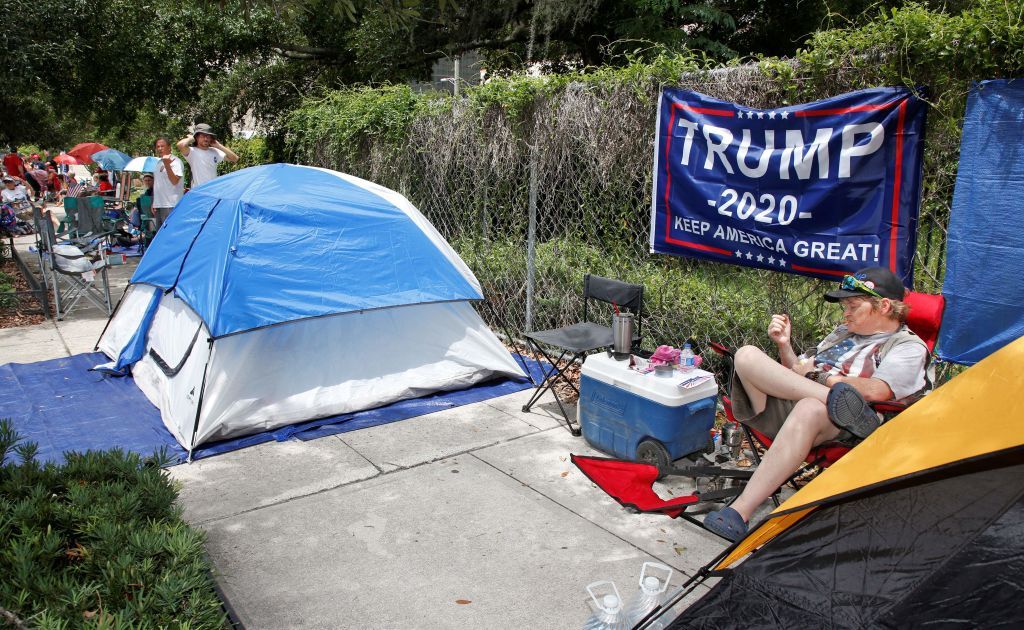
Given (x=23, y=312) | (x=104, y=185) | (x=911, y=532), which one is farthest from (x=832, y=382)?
Result: (x=104, y=185)

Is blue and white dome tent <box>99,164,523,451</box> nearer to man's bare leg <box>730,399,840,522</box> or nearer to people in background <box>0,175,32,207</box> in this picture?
man's bare leg <box>730,399,840,522</box>

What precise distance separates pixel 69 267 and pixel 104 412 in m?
3.31

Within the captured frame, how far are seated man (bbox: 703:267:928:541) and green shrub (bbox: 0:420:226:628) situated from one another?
2.19 meters

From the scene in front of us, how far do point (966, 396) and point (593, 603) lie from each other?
5.00ft

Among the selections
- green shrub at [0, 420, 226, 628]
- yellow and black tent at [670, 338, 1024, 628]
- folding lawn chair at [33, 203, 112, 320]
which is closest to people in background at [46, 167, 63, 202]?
folding lawn chair at [33, 203, 112, 320]

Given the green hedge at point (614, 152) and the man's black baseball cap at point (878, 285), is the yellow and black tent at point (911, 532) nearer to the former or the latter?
the man's black baseball cap at point (878, 285)

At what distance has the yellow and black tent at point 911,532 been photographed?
213cm

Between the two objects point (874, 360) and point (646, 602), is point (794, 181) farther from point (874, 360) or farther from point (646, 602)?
point (646, 602)

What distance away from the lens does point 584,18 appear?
10047mm

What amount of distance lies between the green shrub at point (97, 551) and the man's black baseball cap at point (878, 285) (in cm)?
289

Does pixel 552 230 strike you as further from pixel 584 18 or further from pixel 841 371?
pixel 584 18

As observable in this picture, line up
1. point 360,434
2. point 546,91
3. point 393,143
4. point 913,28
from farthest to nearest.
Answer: point 393,143, point 546,91, point 360,434, point 913,28

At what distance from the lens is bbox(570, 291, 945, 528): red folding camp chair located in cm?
332

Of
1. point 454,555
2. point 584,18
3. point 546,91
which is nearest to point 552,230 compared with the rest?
point 546,91
